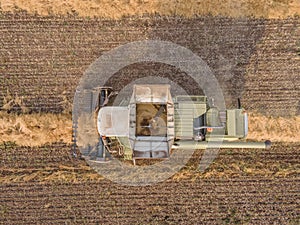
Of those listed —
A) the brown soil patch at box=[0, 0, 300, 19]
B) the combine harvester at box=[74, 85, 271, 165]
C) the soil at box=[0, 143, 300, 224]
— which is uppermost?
the brown soil patch at box=[0, 0, 300, 19]

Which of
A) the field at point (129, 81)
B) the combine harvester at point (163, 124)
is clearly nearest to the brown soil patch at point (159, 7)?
the field at point (129, 81)

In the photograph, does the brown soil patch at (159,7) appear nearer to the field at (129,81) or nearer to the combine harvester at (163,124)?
the field at (129,81)

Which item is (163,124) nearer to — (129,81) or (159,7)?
(129,81)

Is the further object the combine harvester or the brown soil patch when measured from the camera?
the brown soil patch

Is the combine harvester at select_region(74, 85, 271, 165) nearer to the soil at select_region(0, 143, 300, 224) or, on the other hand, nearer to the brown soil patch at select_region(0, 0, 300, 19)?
the soil at select_region(0, 143, 300, 224)

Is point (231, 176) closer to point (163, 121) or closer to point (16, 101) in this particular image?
point (163, 121)

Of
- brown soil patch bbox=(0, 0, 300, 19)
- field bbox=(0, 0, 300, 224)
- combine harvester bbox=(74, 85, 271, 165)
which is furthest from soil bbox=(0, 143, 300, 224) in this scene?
brown soil patch bbox=(0, 0, 300, 19)
